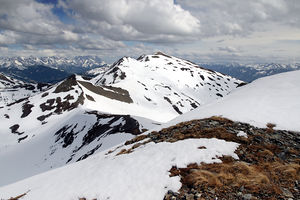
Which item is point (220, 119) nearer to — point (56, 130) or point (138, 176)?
point (138, 176)

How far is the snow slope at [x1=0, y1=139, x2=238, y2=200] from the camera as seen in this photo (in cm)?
1014

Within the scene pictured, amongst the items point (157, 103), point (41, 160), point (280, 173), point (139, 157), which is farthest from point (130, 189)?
point (157, 103)

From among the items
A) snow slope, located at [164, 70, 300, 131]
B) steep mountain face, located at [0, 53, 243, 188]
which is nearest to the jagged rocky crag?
Answer: snow slope, located at [164, 70, 300, 131]

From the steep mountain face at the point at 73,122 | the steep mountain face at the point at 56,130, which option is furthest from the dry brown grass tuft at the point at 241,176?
the steep mountain face at the point at 56,130

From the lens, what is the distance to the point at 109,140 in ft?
139

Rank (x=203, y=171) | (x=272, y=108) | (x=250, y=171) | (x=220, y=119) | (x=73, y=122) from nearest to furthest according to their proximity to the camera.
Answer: (x=250, y=171) → (x=203, y=171) → (x=220, y=119) → (x=272, y=108) → (x=73, y=122)

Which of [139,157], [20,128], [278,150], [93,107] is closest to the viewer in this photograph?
[278,150]

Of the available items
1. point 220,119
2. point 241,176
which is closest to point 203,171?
point 241,176

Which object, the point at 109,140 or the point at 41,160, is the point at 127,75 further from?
the point at 109,140

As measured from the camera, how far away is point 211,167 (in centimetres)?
1087

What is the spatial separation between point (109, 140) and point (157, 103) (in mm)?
87711

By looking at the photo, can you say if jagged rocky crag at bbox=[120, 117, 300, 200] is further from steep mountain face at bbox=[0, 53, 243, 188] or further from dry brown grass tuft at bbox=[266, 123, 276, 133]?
steep mountain face at bbox=[0, 53, 243, 188]

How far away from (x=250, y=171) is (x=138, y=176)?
6477 millimetres

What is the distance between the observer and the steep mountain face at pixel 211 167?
9.17 m
